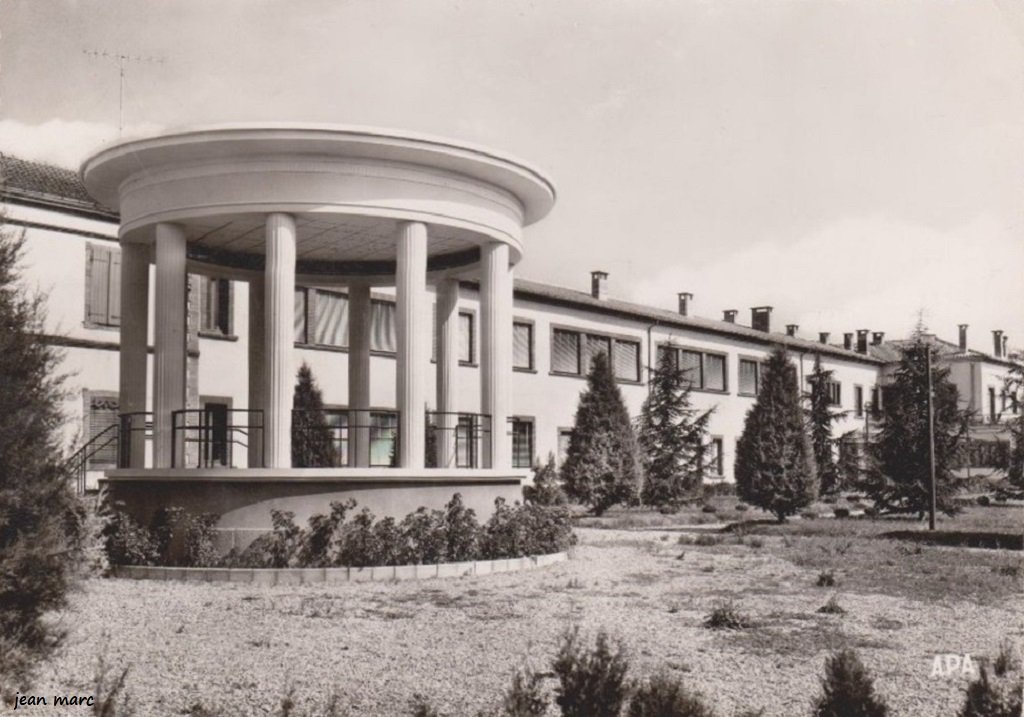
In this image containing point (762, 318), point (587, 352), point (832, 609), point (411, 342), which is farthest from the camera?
point (762, 318)

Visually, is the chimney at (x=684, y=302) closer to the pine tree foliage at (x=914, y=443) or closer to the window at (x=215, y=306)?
the pine tree foliage at (x=914, y=443)

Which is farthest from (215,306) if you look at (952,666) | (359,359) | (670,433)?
(952,666)

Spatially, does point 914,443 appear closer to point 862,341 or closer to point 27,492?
point 27,492

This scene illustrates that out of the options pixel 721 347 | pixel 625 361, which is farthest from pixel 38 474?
pixel 721 347

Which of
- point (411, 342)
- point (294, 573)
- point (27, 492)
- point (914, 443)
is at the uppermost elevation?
point (411, 342)

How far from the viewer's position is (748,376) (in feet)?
167

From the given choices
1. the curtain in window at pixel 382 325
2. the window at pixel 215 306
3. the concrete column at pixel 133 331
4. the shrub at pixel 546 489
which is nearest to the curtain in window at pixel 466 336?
the curtain in window at pixel 382 325

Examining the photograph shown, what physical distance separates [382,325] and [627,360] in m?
14.1

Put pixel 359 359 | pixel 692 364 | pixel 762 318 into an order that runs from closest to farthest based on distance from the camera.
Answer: pixel 359 359, pixel 692 364, pixel 762 318

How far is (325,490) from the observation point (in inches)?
554

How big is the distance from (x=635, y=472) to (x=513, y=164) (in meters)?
18.2

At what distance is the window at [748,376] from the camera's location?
50312mm

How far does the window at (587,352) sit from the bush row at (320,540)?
2284 cm

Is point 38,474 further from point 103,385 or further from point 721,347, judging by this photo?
point 721,347
